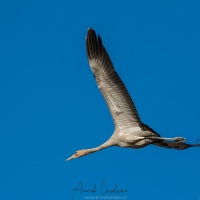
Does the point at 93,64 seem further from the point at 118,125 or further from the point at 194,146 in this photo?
the point at 194,146

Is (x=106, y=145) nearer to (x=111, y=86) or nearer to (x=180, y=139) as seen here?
(x=111, y=86)

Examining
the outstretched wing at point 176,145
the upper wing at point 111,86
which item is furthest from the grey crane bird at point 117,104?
the outstretched wing at point 176,145

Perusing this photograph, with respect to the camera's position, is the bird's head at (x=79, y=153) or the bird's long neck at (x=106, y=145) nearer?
the bird's long neck at (x=106, y=145)

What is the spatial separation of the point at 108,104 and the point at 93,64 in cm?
126

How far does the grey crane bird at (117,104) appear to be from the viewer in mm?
26359

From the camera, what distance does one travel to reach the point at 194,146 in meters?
27.5

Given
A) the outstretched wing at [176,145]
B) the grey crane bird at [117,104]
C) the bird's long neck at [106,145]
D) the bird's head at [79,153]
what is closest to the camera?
the grey crane bird at [117,104]

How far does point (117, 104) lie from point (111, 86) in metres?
0.61

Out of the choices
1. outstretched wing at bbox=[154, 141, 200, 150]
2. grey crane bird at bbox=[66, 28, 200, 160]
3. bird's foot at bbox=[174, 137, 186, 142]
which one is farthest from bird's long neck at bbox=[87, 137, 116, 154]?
bird's foot at bbox=[174, 137, 186, 142]

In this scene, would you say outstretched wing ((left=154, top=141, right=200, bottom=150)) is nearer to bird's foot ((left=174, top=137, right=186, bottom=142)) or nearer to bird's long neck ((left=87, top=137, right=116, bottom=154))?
bird's foot ((left=174, top=137, right=186, bottom=142))

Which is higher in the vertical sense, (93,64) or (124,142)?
(93,64)

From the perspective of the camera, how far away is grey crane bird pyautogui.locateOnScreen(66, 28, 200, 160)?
26359mm

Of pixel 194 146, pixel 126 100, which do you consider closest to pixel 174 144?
pixel 194 146

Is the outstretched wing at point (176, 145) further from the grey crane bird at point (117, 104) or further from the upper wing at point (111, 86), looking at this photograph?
the upper wing at point (111, 86)
